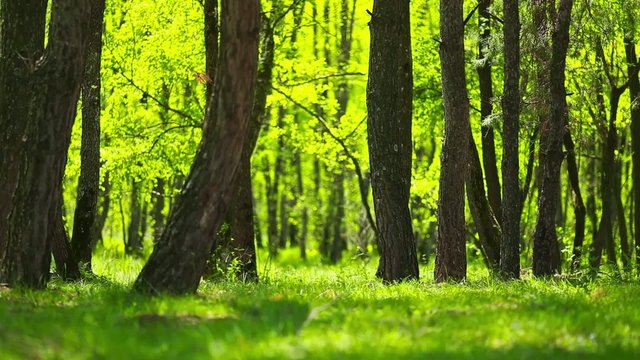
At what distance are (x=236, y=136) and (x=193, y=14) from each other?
16168mm

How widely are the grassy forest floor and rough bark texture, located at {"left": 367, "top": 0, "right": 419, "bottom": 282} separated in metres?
4.46

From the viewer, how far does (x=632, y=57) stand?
25.1 meters

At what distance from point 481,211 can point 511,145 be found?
6.34 meters

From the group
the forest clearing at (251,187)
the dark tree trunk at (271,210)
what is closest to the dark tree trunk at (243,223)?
the forest clearing at (251,187)

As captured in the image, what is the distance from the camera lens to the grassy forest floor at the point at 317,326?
6320 mm

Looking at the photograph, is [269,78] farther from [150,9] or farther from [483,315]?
[483,315]

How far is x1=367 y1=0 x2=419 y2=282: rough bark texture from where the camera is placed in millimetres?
15094

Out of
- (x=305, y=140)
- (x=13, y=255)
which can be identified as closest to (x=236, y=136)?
(x=13, y=255)

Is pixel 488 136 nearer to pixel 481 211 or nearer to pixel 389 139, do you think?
pixel 481 211

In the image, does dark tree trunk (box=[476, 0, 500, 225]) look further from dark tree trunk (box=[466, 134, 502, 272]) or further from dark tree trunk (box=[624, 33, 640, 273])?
dark tree trunk (box=[624, 33, 640, 273])

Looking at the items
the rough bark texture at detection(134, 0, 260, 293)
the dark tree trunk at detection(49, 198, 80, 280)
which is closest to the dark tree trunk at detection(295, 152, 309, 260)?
the dark tree trunk at detection(49, 198, 80, 280)

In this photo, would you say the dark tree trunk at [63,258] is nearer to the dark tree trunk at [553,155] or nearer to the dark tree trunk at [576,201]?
the dark tree trunk at [553,155]

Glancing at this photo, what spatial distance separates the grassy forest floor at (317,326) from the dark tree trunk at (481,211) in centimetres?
1066

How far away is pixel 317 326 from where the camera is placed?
24.6 ft
